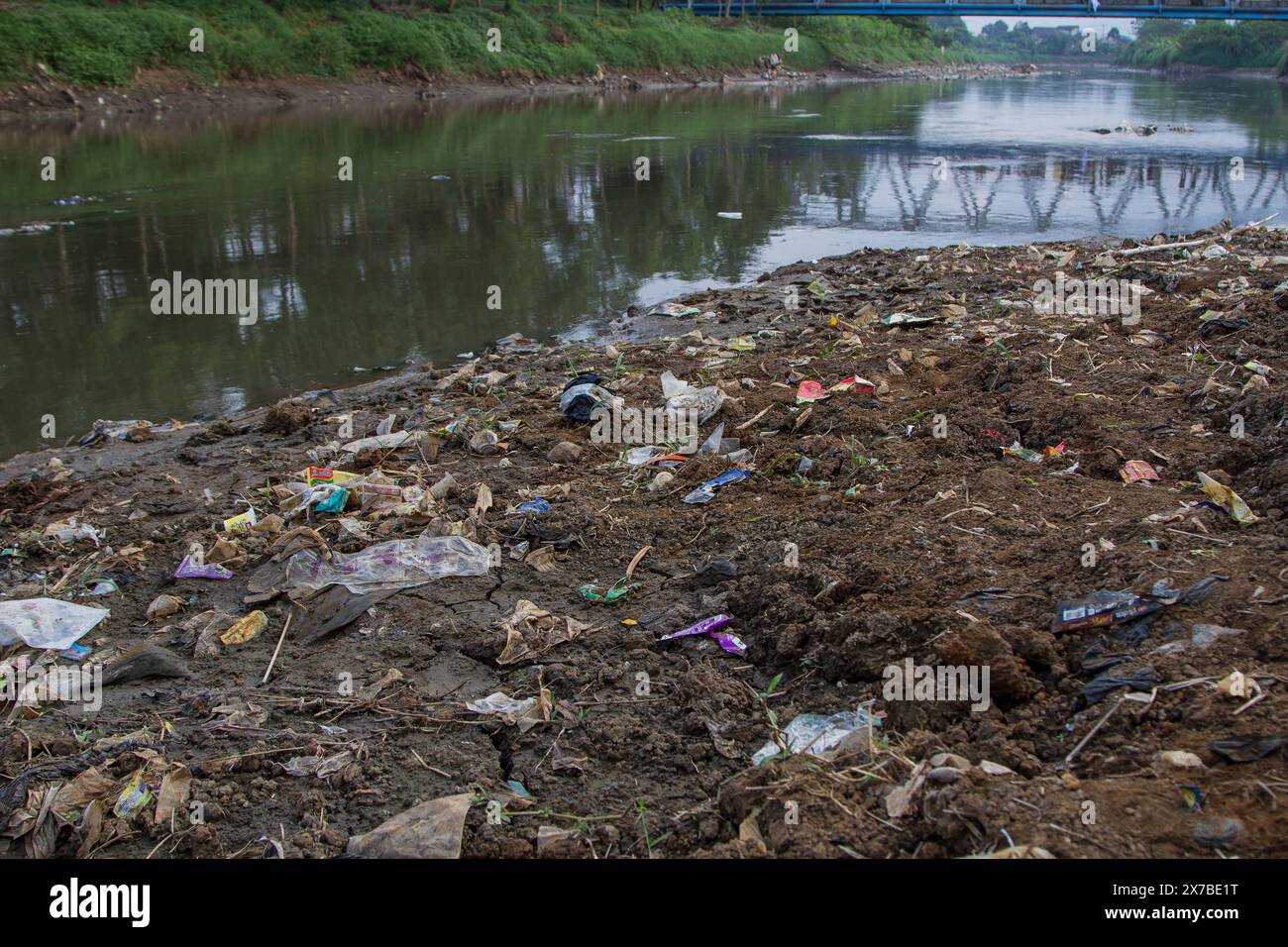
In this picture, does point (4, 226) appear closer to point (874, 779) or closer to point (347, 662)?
point (347, 662)

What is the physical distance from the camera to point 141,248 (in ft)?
31.8

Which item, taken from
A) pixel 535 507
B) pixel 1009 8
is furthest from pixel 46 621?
pixel 1009 8

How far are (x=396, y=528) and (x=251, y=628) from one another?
0.80 metres

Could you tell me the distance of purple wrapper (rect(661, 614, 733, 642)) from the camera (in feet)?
10.8

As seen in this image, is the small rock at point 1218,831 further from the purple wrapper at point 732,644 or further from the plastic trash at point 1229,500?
the plastic trash at point 1229,500

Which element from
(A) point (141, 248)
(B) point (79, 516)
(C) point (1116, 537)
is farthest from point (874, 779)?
(A) point (141, 248)

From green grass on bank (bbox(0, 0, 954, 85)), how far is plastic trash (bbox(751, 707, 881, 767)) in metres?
24.4

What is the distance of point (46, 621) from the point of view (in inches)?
143

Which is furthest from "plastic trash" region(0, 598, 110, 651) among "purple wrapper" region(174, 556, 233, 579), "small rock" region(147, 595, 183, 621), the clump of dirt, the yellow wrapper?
the clump of dirt

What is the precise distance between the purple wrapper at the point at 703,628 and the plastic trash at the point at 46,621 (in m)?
2.15

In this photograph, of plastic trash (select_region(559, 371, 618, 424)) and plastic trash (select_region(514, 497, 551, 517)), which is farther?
plastic trash (select_region(559, 371, 618, 424))

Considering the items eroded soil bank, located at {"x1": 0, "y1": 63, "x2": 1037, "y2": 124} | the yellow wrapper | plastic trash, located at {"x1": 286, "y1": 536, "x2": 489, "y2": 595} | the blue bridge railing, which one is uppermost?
the blue bridge railing

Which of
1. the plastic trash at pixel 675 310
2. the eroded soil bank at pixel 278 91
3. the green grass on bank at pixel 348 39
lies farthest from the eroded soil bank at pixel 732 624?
the green grass on bank at pixel 348 39

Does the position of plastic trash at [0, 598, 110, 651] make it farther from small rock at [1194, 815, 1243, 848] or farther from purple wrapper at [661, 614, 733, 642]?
small rock at [1194, 815, 1243, 848]
